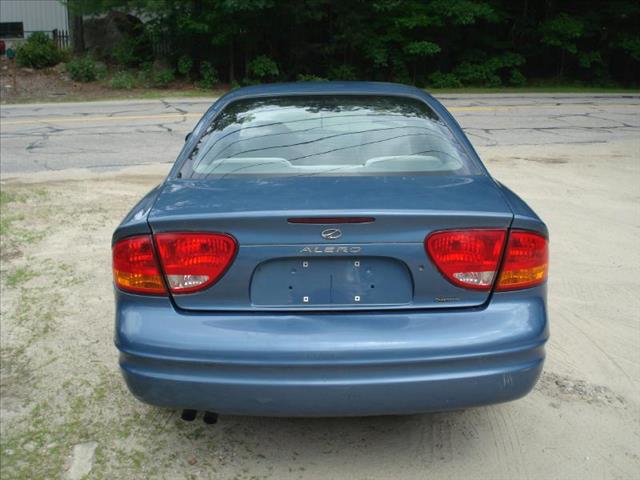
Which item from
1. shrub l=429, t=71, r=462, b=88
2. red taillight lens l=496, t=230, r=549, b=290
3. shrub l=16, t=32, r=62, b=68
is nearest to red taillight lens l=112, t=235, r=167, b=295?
red taillight lens l=496, t=230, r=549, b=290

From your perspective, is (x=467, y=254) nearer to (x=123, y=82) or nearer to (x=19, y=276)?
(x=19, y=276)

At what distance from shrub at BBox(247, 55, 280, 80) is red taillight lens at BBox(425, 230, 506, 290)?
22753 mm

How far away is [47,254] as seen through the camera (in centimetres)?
580

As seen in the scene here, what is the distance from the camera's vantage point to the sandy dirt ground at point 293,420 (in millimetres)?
2979

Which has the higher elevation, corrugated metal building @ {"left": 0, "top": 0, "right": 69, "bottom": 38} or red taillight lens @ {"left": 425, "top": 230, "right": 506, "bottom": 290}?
corrugated metal building @ {"left": 0, "top": 0, "right": 69, "bottom": 38}

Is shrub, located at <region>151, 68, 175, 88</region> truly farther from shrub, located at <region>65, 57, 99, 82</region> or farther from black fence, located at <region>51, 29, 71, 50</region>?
black fence, located at <region>51, 29, 71, 50</region>

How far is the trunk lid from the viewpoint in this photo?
2.60 metres

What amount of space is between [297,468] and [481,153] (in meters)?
8.50

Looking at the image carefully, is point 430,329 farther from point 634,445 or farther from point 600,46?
point 600,46

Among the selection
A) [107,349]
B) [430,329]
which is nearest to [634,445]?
[430,329]

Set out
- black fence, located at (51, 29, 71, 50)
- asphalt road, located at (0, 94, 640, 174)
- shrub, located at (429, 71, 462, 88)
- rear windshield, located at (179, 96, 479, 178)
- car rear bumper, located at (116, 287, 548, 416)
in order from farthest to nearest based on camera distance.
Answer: black fence, located at (51, 29, 71, 50), shrub, located at (429, 71, 462, 88), asphalt road, located at (0, 94, 640, 174), rear windshield, located at (179, 96, 479, 178), car rear bumper, located at (116, 287, 548, 416)

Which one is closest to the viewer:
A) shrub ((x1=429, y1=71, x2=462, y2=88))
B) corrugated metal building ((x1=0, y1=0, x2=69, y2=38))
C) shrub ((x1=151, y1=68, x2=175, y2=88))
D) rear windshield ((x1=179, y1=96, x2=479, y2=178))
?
rear windshield ((x1=179, y1=96, x2=479, y2=178))

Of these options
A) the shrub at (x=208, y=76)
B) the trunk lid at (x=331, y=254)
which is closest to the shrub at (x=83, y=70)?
the shrub at (x=208, y=76)

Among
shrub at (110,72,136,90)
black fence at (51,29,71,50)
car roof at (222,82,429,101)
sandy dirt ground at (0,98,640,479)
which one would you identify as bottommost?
sandy dirt ground at (0,98,640,479)
